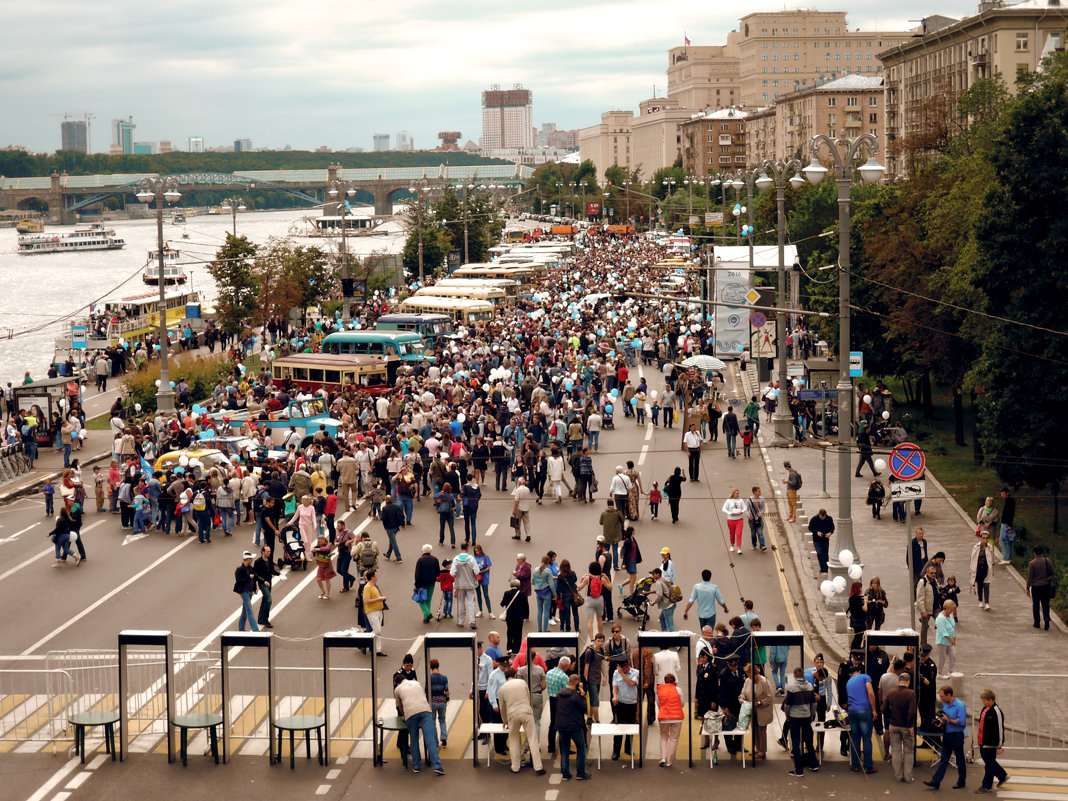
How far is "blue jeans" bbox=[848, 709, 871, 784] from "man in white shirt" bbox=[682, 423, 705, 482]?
669 inches

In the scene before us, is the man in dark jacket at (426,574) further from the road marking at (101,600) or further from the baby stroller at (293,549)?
the road marking at (101,600)

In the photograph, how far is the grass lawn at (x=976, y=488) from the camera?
25.5 m

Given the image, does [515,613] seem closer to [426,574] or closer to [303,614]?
[426,574]

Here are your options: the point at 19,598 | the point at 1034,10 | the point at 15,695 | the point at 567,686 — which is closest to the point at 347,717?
the point at 567,686

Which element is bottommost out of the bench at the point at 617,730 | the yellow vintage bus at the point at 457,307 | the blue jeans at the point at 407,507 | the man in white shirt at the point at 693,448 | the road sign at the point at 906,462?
the bench at the point at 617,730

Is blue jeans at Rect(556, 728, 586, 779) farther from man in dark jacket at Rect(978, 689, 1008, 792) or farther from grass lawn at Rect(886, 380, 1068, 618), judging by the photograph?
grass lawn at Rect(886, 380, 1068, 618)

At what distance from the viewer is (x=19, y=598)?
2361 centimetres

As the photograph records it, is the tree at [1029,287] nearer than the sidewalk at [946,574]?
No

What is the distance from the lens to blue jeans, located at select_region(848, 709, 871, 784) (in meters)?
15.1

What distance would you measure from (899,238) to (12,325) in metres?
90.1

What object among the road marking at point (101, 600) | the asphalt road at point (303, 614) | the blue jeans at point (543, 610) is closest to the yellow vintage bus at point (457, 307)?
the asphalt road at point (303, 614)

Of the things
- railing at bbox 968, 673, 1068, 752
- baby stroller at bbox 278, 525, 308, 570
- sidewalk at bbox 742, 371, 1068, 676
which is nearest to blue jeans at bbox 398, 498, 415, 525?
baby stroller at bbox 278, 525, 308, 570

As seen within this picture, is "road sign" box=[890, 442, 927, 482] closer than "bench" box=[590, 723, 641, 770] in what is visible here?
No

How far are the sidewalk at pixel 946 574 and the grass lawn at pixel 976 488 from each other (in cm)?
49
